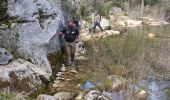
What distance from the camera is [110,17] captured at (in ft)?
88.8

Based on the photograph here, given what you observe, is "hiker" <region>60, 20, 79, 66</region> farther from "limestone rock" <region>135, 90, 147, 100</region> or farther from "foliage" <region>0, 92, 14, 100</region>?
"foliage" <region>0, 92, 14, 100</region>

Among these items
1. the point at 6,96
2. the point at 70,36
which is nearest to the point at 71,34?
the point at 70,36

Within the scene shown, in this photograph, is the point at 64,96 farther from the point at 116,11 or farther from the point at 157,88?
the point at 116,11

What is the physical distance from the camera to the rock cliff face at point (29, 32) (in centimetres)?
977

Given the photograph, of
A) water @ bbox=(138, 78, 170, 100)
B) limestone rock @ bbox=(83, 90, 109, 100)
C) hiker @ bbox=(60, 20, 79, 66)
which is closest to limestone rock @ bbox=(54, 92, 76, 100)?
limestone rock @ bbox=(83, 90, 109, 100)

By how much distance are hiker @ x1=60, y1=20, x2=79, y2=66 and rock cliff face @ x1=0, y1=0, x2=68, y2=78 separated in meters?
0.48

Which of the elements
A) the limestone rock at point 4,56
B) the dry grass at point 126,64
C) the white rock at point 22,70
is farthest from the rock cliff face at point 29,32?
the dry grass at point 126,64

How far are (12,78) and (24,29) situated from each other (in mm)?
2065

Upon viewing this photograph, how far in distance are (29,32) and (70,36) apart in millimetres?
1945

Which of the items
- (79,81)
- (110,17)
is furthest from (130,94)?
(110,17)

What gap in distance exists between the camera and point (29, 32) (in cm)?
1028

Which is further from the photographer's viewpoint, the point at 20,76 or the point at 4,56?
the point at 4,56

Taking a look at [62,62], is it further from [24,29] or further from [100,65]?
[24,29]

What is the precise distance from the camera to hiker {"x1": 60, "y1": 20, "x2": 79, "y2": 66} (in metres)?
11.8
